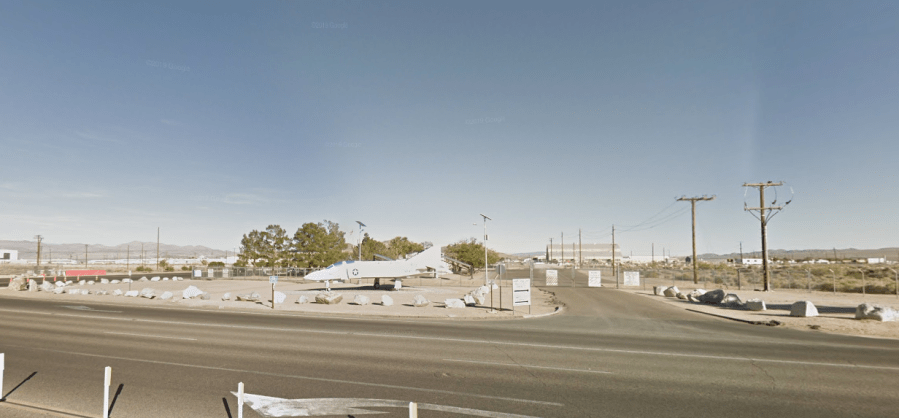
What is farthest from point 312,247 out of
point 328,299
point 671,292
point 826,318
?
point 826,318

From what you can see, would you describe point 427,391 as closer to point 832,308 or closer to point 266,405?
point 266,405

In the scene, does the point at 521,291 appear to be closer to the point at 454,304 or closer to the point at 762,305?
the point at 454,304

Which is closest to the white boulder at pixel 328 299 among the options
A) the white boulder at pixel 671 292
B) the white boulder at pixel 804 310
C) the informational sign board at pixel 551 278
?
the white boulder at pixel 804 310

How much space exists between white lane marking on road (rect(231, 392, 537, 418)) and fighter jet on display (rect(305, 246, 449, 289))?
98.1ft

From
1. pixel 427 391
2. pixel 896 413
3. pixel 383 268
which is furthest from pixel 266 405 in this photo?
pixel 383 268

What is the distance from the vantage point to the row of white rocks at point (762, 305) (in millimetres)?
21828

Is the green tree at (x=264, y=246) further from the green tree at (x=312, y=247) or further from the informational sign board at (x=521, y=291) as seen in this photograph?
the informational sign board at (x=521, y=291)

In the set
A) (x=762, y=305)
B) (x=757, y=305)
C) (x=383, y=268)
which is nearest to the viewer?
(x=762, y=305)

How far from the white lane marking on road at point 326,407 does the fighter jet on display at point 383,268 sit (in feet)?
98.1

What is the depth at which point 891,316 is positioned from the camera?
2152cm

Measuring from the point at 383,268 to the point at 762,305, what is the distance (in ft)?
103

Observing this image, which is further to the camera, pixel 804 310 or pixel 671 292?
pixel 671 292

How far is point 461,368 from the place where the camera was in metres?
11.7

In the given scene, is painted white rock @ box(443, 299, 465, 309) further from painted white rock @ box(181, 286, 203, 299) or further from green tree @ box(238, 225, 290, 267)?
green tree @ box(238, 225, 290, 267)
